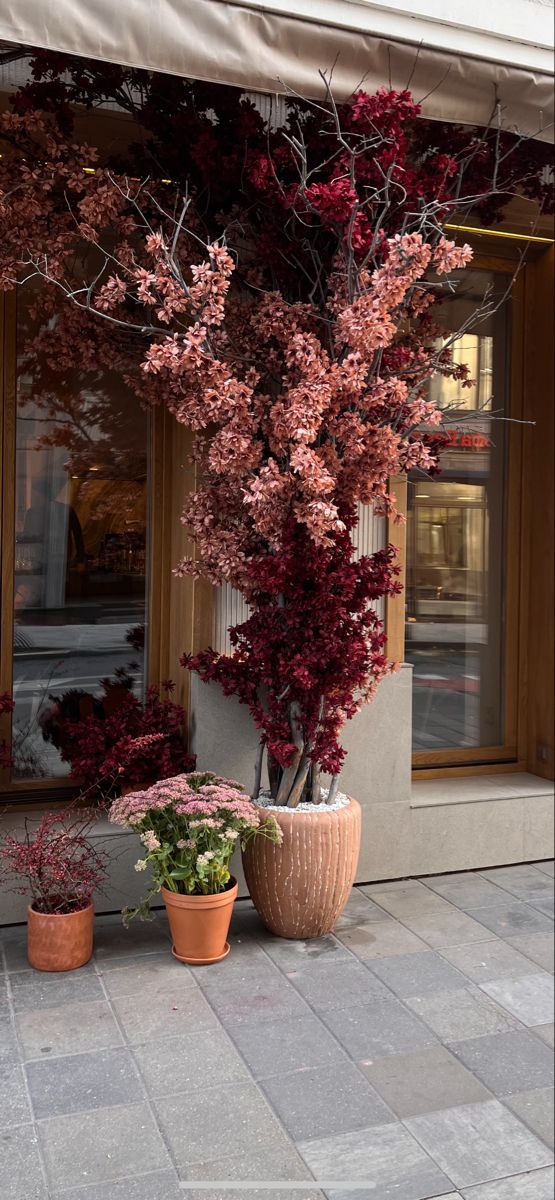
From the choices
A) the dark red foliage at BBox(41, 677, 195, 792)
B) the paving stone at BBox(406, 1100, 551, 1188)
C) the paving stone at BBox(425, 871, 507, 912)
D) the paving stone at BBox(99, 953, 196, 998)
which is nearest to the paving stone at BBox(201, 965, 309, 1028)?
the paving stone at BBox(99, 953, 196, 998)

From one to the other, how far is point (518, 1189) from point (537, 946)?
5.12 ft

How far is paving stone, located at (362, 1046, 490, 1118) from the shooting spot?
9.30ft

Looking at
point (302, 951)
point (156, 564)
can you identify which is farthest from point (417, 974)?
point (156, 564)

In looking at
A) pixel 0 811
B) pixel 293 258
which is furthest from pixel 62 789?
pixel 293 258

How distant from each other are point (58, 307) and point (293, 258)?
120cm

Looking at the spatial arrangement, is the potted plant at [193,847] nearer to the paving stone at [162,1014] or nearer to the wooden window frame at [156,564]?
the paving stone at [162,1014]

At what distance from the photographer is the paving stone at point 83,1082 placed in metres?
2.79

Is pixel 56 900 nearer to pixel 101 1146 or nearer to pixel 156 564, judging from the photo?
pixel 101 1146

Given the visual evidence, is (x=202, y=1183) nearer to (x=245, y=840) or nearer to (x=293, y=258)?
(x=245, y=840)

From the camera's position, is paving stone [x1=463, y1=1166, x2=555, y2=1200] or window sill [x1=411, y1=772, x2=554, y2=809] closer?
paving stone [x1=463, y1=1166, x2=555, y2=1200]

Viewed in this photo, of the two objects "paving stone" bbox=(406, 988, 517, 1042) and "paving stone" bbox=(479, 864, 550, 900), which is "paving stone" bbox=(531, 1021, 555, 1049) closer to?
"paving stone" bbox=(406, 988, 517, 1042)

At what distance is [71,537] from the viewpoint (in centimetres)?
476

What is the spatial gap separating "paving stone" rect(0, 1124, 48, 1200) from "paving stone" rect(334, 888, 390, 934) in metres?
1.76

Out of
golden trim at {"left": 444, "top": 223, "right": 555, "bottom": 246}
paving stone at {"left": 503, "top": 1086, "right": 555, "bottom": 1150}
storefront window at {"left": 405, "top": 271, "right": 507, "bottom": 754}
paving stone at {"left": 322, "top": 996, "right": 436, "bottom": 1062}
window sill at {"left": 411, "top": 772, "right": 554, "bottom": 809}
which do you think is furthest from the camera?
storefront window at {"left": 405, "top": 271, "right": 507, "bottom": 754}
